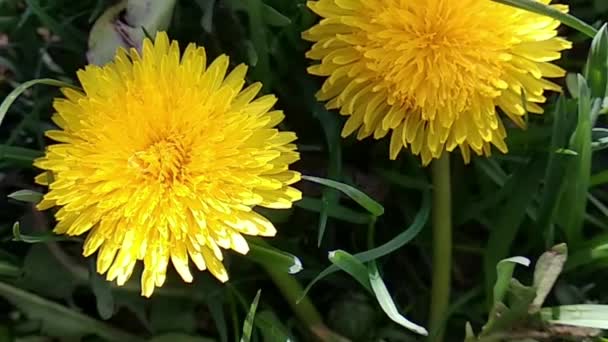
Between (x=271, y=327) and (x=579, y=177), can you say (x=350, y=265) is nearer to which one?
(x=271, y=327)

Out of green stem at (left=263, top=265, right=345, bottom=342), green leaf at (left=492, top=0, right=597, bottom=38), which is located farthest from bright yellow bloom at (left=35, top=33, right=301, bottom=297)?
green leaf at (left=492, top=0, right=597, bottom=38)

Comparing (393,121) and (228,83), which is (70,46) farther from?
(393,121)

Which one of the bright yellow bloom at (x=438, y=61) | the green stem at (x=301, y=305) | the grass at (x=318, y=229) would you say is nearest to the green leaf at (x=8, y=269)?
the grass at (x=318, y=229)

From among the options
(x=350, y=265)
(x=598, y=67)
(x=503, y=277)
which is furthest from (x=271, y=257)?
(x=598, y=67)

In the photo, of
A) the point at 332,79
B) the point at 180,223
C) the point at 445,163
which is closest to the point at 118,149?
the point at 180,223

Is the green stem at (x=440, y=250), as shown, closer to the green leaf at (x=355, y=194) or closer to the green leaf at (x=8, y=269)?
the green leaf at (x=355, y=194)

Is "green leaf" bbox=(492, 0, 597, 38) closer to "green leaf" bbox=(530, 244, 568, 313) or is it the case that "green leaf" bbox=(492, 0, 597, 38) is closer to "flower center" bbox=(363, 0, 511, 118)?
"flower center" bbox=(363, 0, 511, 118)
